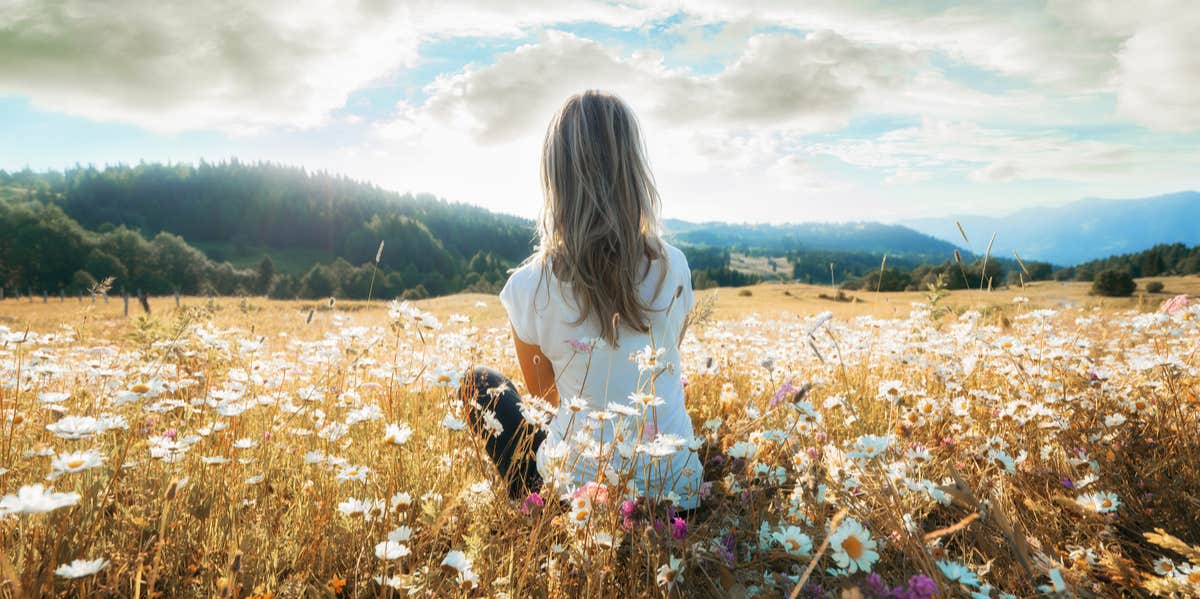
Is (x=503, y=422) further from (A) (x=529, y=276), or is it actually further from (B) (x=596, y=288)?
(B) (x=596, y=288)

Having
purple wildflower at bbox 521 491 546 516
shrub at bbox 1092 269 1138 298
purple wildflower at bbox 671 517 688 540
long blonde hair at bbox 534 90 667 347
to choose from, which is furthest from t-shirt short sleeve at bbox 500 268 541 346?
shrub at bbox 1092 269 1138 298

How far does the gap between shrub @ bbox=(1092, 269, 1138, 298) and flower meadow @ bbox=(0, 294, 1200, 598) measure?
91.4 ft

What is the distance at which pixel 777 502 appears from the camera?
2.60 m

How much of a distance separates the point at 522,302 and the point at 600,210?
56 cm

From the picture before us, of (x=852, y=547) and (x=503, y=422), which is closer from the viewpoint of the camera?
(x=852, y=547)

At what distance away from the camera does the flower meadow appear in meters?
1.68

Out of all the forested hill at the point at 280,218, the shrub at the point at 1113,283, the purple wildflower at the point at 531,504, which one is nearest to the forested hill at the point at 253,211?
the forested hill at the point at 280,218

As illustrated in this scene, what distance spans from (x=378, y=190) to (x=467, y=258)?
155 ft

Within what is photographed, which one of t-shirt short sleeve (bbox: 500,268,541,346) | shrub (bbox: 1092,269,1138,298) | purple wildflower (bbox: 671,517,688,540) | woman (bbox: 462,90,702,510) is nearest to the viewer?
purple wildflower (bbox: 671,517,688,540)

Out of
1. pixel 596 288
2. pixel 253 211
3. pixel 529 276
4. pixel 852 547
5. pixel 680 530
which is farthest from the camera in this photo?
pixel 253 211

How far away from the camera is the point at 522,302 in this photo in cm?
269

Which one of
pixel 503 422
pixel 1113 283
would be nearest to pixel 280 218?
pixel 1113 283

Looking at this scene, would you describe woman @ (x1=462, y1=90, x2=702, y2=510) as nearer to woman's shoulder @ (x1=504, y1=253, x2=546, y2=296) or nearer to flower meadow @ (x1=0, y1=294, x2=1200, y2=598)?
woman's shoulder @ (x1=504, y1=253, x2=546, y2=296)

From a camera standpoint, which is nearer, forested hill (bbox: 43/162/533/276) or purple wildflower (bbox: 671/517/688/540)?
purple wildflower (bbox: 671/517/688/540)
